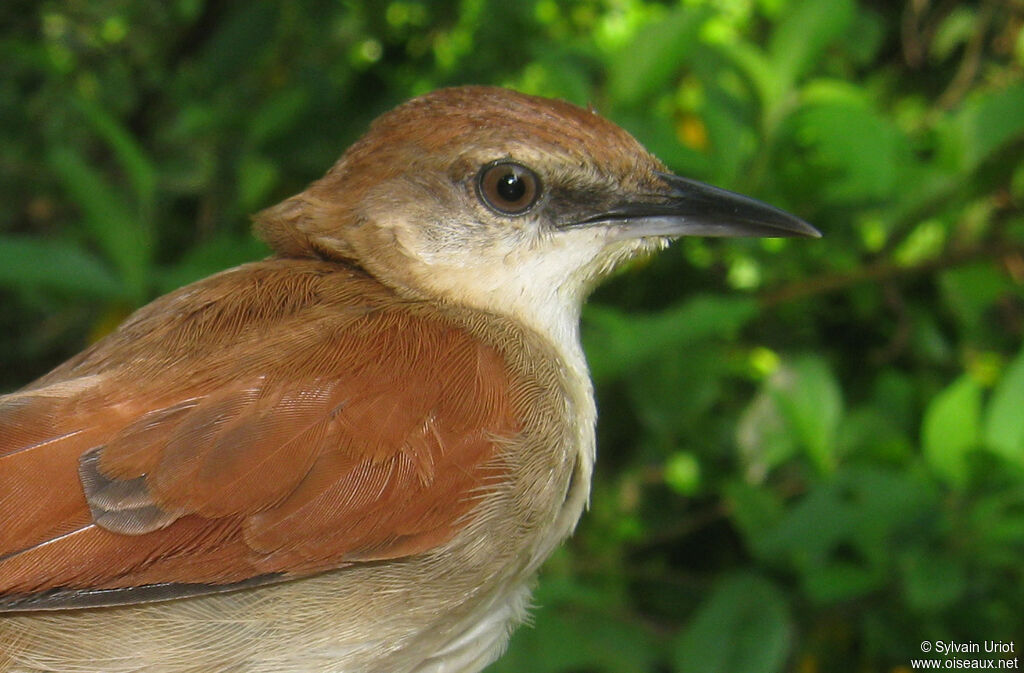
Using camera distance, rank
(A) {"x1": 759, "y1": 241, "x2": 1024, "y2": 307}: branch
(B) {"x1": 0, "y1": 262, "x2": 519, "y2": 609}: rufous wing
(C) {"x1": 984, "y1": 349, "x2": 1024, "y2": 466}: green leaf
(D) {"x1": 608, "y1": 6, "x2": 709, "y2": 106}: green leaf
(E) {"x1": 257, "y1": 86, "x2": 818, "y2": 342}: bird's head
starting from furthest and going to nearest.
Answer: (A) {"x1": 759, "y1": 241, "x2": 1024, "y2": 307}: branch, (D) {"x1": 608, "y1": 6, "x2": 709, "y2": 106}: green leaf, (C) {"x1": 984, "y1": 349, "x2": 1024, "y2": 466}: green leaf, (E) {"x1": 257, "y1": 86, "x2": 818, "y2": 342}: bird's head, (B) {"x1": 0, "y1": 262, "x2": 519, "y2": 609}: rufous wing

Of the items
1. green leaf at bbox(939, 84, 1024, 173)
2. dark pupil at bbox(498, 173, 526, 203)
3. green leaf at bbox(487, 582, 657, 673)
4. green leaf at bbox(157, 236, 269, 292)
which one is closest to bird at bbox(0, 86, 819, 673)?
dark pupil at bbox(498, 173, 526, 203)

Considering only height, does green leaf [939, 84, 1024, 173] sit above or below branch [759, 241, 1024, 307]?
above

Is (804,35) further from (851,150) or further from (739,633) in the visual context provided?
(739,633)

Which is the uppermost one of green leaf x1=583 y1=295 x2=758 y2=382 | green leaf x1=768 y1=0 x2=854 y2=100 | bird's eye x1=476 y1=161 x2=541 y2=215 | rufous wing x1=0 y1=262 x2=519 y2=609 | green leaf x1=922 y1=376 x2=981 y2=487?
green leaf x1=768 y1=0 x2=854 y2=100

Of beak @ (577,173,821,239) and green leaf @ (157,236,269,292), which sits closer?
beak @ (577,173,821,239)

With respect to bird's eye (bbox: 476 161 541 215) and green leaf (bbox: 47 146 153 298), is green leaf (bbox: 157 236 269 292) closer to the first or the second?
green leaf (bbox: 47 146 153 298)

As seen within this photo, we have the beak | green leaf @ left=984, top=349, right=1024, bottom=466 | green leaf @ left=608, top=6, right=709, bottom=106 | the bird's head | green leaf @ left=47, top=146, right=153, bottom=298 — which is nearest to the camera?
the bird's head

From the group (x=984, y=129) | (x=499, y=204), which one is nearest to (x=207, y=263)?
(x=499, y=204)
